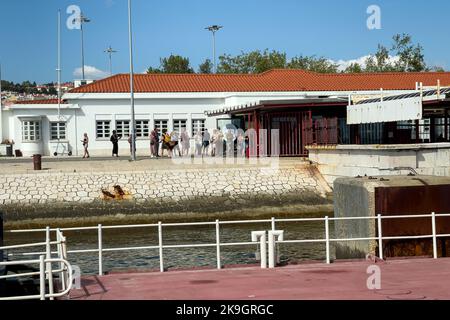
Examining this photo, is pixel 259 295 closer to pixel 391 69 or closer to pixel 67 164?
pixel 67 164

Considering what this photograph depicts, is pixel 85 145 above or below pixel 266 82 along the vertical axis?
below

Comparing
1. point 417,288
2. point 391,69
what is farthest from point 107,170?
point 391,69

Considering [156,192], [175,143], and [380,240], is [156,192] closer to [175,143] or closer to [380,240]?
[175,143]

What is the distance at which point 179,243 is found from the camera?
77.8 ft

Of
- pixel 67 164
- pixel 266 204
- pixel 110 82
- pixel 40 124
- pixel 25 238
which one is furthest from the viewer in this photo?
pixel 110 82

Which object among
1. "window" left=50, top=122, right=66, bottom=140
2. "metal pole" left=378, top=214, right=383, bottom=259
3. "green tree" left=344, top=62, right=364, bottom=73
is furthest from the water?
"green tree" left=344, top=62, right=364, bottom=73

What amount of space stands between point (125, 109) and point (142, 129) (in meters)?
1.66

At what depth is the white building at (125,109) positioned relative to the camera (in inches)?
1871

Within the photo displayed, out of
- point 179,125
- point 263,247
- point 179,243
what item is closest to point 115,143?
point 179,125

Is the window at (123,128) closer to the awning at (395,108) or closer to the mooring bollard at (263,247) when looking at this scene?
the awning at (395,108)

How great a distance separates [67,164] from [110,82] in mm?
17996

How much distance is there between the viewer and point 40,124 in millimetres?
47531

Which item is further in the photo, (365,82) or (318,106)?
(365,82)

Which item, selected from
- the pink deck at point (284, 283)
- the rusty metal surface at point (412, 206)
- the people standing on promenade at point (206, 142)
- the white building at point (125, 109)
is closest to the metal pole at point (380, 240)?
the pink deck at point (284, 283)
